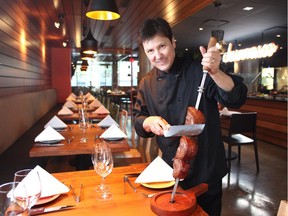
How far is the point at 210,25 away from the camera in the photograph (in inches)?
333

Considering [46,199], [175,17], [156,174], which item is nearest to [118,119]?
[175,17]

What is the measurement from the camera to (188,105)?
1.58 m

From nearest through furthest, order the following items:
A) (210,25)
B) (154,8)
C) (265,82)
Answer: (154,8) < (210,25) < (265,82)

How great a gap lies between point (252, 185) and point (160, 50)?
10.3ft

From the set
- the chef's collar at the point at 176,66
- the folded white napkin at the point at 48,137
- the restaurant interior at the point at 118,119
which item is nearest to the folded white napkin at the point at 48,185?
the restaurant interior at the point at 118,119

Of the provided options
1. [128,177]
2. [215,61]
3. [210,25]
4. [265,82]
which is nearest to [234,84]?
[215,61]

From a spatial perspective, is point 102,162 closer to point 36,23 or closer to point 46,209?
point 46,209

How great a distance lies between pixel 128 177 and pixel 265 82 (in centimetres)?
1139

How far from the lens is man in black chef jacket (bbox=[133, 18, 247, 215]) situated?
1472mm

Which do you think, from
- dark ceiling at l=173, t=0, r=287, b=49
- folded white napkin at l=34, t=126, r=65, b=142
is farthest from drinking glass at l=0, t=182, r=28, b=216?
dark ceiling at l=173, t=0, r=287, b=49

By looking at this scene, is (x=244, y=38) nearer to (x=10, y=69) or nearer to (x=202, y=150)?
(x=10, y=69)

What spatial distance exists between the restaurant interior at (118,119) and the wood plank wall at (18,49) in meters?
0.02

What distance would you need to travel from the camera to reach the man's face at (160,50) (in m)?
1.47

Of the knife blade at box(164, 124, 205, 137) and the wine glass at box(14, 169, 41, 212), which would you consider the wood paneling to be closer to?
the wine glass at box(14, 169, 41, 212)
